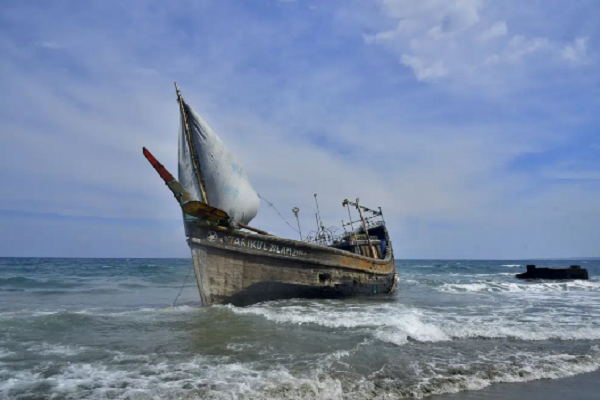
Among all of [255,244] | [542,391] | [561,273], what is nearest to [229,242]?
[255,244]

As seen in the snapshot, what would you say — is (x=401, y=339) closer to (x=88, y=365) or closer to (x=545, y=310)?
(x=88, y=365)

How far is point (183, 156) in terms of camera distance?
12.1 metres

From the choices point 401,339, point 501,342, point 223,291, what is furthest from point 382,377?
point 223,291

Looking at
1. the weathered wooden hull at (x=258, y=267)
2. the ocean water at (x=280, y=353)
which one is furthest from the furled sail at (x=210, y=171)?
the ocean water at (x=280, y=353)

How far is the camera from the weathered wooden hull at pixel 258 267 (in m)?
11.5

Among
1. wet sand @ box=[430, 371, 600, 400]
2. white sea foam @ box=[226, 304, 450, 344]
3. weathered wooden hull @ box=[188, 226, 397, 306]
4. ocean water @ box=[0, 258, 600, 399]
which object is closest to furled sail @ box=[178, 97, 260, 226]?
weathered wooden hull @ box=[188, 226, 397, 306]

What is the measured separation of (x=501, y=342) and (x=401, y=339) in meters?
2.22

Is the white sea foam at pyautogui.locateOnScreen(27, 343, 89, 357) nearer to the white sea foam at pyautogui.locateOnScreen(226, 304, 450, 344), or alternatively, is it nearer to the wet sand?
the white sea foam at pyautogui.locateOnScreen(226, 304, 450, 344)

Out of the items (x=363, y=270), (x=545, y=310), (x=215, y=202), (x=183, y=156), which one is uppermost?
(x=183, y=156)

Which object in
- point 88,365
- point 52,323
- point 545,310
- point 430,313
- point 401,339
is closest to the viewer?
point 88,365

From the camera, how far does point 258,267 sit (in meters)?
11.9

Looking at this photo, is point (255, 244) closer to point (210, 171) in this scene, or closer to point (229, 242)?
point (229, 242)

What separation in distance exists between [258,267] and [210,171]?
3.37 m

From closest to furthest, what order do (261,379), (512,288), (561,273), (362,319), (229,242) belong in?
1. (261,379)
2. (362,319)
3. (229,242)
4. (512,288)
5. (561,273)
